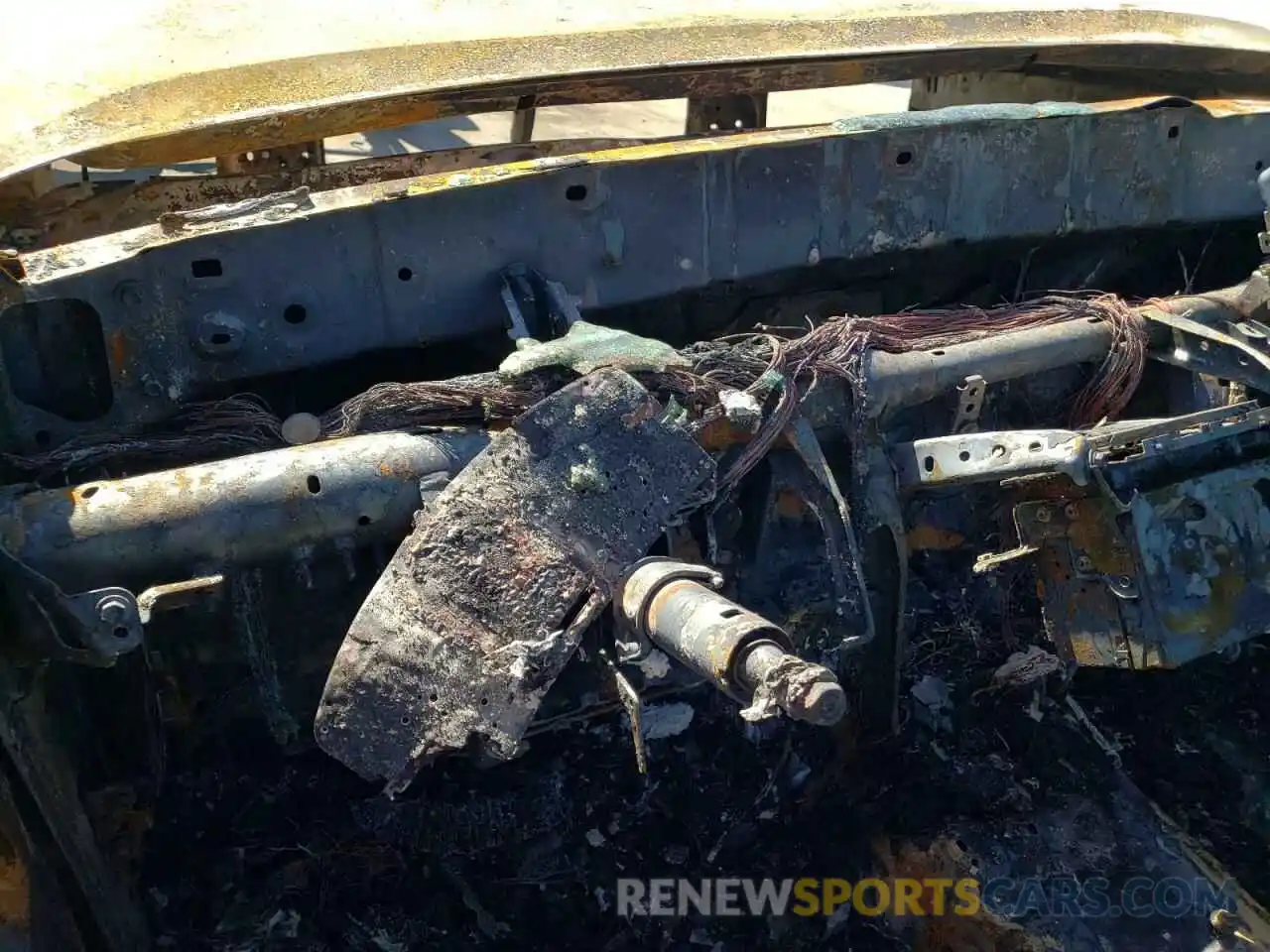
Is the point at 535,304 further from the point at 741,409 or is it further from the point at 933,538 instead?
the point at 933,538

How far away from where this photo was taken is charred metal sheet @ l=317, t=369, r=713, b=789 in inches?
110

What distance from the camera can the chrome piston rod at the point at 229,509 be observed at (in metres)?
2.79

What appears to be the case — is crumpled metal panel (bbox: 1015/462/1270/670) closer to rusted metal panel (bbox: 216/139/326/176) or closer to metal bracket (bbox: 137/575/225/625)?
metal bracket (bbox: 137/575/225/625)

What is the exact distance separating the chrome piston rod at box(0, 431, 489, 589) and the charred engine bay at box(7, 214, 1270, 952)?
0.02 metres

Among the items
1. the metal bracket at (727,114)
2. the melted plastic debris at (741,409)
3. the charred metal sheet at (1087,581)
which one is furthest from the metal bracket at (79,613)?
the metal bracket at (727,114)

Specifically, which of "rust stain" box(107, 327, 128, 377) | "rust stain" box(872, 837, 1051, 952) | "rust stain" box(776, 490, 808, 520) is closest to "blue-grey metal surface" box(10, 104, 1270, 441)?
"rust stain" box(107, 327, 128, 377)

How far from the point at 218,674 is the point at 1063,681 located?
8.77ft

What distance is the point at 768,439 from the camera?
3215 millimetres

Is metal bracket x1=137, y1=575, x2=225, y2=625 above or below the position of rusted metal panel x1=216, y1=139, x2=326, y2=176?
below

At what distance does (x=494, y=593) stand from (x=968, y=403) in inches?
64.5

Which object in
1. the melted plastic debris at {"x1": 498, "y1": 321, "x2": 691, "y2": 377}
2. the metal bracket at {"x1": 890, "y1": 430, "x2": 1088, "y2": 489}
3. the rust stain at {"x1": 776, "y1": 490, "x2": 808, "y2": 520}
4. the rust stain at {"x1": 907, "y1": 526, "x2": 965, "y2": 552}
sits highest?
the melted plastic debris at {"x1": 498, "y1": 321, "x2": 691, "y2": 377}

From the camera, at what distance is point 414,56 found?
13.1 ft

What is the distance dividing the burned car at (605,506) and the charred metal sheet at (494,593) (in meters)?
0.01

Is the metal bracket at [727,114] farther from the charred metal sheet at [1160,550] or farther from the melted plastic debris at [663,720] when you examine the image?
the melted plastic debris at [663,720]
